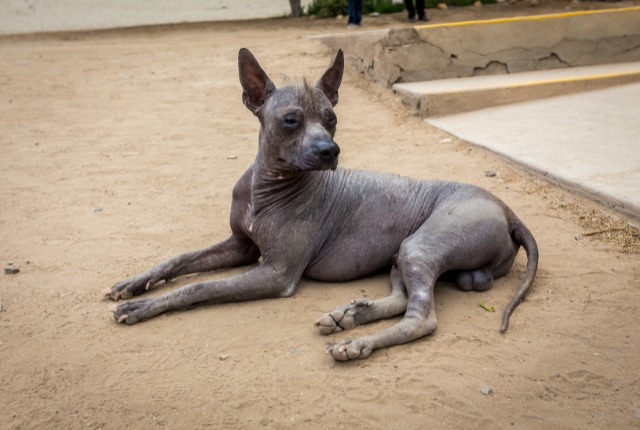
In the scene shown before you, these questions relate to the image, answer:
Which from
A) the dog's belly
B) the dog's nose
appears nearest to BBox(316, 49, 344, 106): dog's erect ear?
the dog's nose

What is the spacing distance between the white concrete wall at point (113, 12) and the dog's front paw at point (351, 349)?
13352mm

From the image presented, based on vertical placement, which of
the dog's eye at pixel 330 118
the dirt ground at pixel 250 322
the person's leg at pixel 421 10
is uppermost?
the dog's eye at pixel 330 118

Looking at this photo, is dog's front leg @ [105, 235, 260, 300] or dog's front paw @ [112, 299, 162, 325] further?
dog's front leg @ [105, 235, 260, 300]

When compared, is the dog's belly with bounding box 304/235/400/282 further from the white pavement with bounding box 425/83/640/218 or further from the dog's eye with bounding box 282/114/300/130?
the white pavement with bounding box 425/83/640/218

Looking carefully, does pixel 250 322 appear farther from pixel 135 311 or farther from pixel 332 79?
pixel 332 79

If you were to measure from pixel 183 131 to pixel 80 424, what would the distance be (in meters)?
5.29

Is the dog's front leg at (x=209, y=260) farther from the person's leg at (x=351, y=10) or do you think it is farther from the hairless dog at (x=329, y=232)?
the person's leg at (x=351, y=10)

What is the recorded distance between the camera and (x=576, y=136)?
6.66 metres

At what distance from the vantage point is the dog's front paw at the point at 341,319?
142 inches

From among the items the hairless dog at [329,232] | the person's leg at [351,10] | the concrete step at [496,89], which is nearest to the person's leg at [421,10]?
the person's leg at [351,10]

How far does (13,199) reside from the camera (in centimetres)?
596

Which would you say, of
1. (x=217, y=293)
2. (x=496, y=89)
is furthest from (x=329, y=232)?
→ (x=496, y=89)

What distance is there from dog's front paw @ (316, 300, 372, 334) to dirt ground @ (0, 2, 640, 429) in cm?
6

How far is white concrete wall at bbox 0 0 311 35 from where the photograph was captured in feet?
48.3
